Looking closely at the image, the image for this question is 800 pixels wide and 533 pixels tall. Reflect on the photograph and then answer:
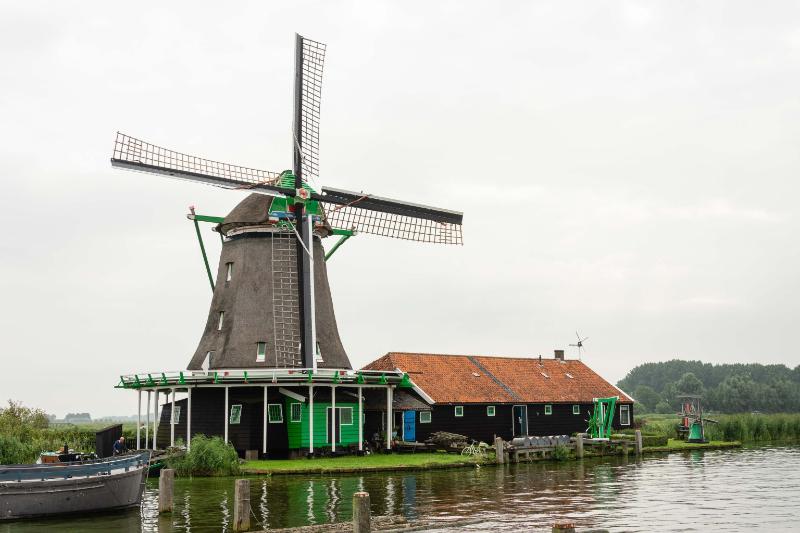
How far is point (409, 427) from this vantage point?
43.4 meters

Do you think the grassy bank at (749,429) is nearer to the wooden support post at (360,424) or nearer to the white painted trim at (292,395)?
the wooden support post at (360,424)

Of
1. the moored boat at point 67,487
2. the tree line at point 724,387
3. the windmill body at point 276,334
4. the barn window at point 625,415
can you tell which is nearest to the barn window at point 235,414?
the windmill body at point 276,334

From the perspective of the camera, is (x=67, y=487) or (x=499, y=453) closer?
(x=67, y=487)

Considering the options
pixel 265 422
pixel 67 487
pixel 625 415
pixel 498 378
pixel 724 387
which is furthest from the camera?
pixel 724 387

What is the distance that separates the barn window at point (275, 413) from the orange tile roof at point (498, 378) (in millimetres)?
7699

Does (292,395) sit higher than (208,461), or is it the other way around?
(292,395)

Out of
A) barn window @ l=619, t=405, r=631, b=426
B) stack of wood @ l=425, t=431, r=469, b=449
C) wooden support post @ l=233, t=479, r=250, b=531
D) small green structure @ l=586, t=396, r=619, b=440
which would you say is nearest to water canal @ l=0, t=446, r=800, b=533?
wooden support post @ l=233, t=479, r=250, b=531

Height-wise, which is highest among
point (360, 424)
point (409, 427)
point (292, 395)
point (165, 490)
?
point (292, 395)

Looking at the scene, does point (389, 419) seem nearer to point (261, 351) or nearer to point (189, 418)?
point (261, 351)

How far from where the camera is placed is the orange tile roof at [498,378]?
4516 centimetres

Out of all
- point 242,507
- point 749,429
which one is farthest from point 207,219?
point 749,429

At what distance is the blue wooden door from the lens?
43312 mm

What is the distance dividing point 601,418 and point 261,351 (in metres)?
19.3

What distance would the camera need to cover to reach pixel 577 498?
2578cm
